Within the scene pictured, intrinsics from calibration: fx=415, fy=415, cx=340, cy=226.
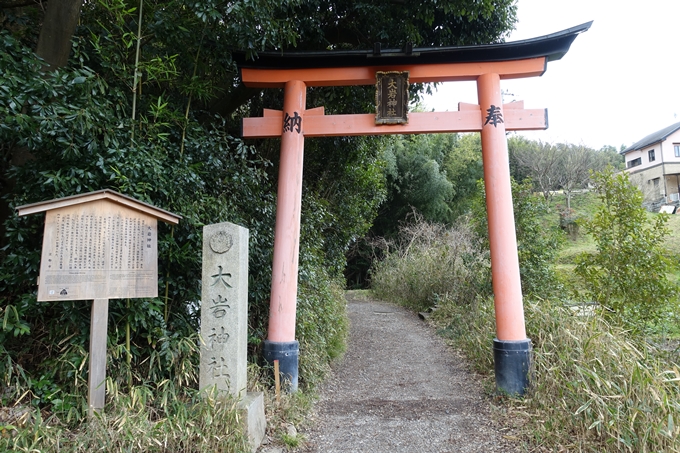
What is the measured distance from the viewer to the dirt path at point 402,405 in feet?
11.4

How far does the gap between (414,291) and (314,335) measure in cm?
601

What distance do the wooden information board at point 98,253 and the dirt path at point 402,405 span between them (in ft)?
6.40

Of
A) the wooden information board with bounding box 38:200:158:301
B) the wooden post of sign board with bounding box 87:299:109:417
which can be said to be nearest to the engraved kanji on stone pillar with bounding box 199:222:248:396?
the wooden information board with bounding box 38:200:158:301

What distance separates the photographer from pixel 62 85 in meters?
3.16

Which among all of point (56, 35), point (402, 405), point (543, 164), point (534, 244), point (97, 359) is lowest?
point (402, 405)

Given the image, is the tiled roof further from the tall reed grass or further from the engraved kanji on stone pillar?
the engraved kanji on stone pillar

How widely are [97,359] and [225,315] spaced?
0.89 m

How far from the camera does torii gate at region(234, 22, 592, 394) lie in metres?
4.26

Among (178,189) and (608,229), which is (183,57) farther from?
(608,229)

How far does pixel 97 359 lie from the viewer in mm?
2840

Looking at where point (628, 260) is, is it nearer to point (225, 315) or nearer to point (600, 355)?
point (600, 355)

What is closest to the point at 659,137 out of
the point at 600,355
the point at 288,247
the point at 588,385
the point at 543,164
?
the point at 543,164

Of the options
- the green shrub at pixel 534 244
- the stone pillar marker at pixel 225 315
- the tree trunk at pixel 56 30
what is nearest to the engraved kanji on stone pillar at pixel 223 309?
the stone pillar marker at pixel 225 315

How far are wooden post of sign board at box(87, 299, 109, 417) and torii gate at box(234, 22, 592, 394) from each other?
5.43 feet
